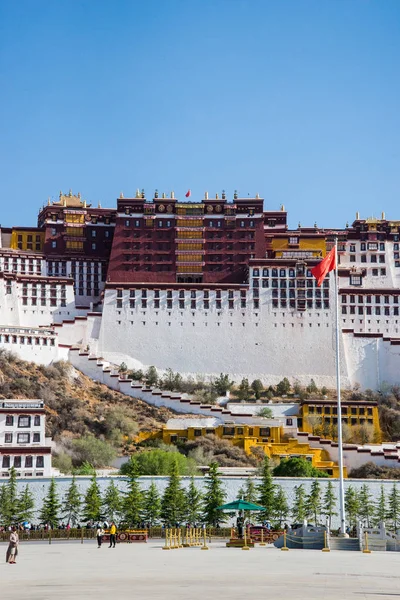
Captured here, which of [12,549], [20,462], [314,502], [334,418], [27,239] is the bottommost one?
[12,549]

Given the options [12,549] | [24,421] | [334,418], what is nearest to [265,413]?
[334,418]

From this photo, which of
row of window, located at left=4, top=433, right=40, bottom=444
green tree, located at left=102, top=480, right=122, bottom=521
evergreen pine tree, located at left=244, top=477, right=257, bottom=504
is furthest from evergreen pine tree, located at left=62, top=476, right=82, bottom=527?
row of window, located at left=4, top=433, right=40, bottom=444

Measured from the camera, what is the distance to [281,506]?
2329 inches

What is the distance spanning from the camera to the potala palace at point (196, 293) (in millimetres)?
97062

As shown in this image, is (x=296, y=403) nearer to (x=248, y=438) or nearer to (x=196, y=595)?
(x=248, y=438)

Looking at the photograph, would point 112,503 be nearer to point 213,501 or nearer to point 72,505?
point 72,505

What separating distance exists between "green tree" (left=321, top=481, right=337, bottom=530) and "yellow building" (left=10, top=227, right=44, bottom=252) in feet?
171

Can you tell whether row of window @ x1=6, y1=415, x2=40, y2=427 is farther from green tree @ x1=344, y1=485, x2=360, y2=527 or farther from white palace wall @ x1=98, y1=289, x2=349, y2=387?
white palace wall @ x1=98, y1=289, x2=349, y2=387

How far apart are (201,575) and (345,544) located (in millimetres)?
15684

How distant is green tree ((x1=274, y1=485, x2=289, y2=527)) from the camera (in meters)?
59.0

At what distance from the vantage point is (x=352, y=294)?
101938mm

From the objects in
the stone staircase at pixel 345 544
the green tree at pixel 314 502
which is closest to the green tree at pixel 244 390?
the green tree at pixel 314 502

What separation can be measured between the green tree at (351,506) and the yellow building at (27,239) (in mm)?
53912

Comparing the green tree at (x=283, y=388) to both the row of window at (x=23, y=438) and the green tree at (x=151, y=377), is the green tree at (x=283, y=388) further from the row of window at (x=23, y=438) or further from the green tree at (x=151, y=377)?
the row of window at (x=23, y=438)
